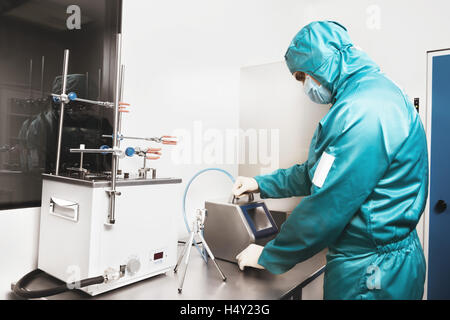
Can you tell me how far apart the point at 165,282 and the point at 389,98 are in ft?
3.05

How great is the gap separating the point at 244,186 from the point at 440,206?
4.98 ft

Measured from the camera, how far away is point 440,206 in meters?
2.03

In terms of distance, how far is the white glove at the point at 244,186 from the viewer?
134 centimetres

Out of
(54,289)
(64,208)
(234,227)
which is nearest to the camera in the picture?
(54,289)

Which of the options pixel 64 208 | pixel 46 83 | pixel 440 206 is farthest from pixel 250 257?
pixel 440 206

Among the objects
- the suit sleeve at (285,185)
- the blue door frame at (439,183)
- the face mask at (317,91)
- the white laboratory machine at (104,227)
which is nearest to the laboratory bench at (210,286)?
the white laboratory machine at (104,227)

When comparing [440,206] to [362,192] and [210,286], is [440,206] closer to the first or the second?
[362,192]

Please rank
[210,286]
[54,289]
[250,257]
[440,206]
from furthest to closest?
[440,206] → [250,257] → [210,286] → [54,289]

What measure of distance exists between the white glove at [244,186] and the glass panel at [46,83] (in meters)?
0.55

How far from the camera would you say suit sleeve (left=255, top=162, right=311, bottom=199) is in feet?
4.49

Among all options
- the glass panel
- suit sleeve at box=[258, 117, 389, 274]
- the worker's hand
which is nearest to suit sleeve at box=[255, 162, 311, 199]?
the worker's hand

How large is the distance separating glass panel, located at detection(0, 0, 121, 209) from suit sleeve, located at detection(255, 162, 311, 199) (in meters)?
0.68
